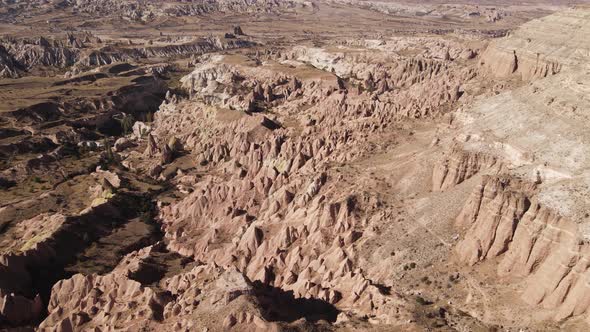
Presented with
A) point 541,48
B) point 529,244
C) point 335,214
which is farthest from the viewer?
point 541,48

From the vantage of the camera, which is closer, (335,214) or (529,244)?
(529,244)

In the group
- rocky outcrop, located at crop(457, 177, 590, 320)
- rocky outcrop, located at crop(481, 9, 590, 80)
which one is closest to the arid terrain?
rocky outcrop, located at crop(457, 177, 590, 320)

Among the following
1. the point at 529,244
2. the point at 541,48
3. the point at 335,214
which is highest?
the point at 541,48

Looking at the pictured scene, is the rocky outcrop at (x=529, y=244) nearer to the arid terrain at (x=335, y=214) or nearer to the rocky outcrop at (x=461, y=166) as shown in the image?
the arid terrain at (x=335, y=214)

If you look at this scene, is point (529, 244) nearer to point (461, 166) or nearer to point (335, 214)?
point (461, 166)

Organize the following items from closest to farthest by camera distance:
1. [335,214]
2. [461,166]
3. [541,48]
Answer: [461,166], [335,214], [541,48]

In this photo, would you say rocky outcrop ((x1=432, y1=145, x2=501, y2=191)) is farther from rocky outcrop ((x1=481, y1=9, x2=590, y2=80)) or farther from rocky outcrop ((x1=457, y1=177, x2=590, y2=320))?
rocky outcrop ((x1=481, y1=9, x2=590, y2=80))

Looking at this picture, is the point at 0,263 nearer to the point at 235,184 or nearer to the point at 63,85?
the point at 235,184

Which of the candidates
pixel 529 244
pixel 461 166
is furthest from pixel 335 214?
pixel 529 244

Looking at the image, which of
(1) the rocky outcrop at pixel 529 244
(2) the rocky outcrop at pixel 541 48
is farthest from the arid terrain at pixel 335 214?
(2) the rocky outcrop at pixel 541 48

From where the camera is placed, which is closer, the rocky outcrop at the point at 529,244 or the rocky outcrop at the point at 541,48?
the rocky outcrop at the point at 529,244

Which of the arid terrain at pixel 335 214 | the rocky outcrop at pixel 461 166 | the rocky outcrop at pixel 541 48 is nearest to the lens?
the arid terrain at pixel 335 214
